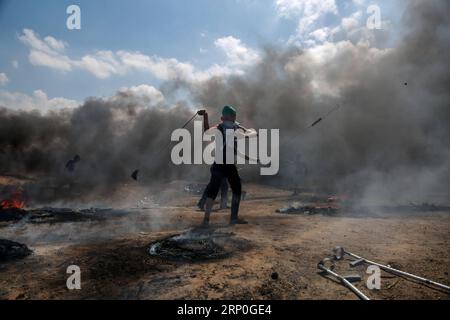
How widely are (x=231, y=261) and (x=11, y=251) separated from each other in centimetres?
309

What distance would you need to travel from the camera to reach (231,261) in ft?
13.8

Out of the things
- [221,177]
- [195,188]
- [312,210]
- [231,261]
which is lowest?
[231,261]

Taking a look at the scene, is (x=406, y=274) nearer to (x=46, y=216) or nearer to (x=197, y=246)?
(x=197, y=246)

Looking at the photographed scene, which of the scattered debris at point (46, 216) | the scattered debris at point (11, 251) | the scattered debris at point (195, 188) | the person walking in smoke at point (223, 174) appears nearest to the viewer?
the scattered debris at point (11, 251)

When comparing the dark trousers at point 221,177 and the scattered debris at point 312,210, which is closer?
the dark trousers at point 221,177

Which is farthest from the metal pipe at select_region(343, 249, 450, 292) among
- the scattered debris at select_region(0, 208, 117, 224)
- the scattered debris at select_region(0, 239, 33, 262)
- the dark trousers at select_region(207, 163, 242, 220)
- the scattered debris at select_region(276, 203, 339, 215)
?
the scattered debris at select_region(0, 208, 117, 224)

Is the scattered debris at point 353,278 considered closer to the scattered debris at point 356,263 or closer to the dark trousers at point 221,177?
the scattered debris at point 356,263

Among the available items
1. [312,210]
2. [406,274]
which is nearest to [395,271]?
[406,274]

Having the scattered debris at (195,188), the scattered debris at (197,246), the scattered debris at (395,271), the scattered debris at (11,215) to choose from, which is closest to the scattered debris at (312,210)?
the scattered debris at (197,246)

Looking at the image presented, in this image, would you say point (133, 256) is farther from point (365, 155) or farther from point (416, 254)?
point (365, 155)

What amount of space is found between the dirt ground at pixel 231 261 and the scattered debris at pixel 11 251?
0.55ft

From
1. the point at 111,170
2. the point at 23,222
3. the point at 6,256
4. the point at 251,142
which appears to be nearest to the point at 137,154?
the point at 111,170

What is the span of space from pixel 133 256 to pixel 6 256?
168 cm

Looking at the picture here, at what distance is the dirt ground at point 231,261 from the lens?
3201 mm
